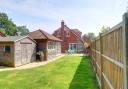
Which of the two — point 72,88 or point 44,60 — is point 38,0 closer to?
point 44,60

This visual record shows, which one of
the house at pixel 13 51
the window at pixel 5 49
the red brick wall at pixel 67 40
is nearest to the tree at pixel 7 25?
the red brick wall at pixel 67 40

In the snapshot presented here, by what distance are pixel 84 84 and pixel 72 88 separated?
1.10 meters

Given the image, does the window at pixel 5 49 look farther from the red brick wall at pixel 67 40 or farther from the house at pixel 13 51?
the red brick wall at pixel 67 40

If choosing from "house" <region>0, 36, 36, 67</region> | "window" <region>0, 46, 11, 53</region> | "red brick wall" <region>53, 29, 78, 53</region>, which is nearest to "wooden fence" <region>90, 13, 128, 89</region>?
"house" <region>0, 36, 36, 67</region>

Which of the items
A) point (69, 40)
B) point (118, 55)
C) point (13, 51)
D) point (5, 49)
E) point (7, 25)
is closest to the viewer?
point (118, 55)

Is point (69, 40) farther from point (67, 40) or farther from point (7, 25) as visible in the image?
point (7, 25)

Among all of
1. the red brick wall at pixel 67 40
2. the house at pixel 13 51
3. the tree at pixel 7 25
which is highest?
the tree at pixel 7 25

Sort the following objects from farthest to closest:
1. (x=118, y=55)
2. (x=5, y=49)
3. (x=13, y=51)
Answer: (x=5, y=49) → (x=13, y=51) → (x=118, y=55)

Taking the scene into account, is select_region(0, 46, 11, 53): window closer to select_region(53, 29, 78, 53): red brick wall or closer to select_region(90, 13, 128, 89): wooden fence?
select_region(90, 13, 128, 89): wooden fence

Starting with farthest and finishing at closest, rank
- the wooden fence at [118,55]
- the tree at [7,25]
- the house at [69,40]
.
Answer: the tree at [7,25]
the house at [69,40]
the wooden fence at [118,55]

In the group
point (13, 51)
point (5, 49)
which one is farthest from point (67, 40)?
point (13, 51)

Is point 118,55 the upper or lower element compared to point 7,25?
lower

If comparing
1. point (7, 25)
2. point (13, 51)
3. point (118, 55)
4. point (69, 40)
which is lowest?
point (13, 51)

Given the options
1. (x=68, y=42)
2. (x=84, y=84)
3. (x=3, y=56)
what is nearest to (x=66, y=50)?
(x=68, y=42)
